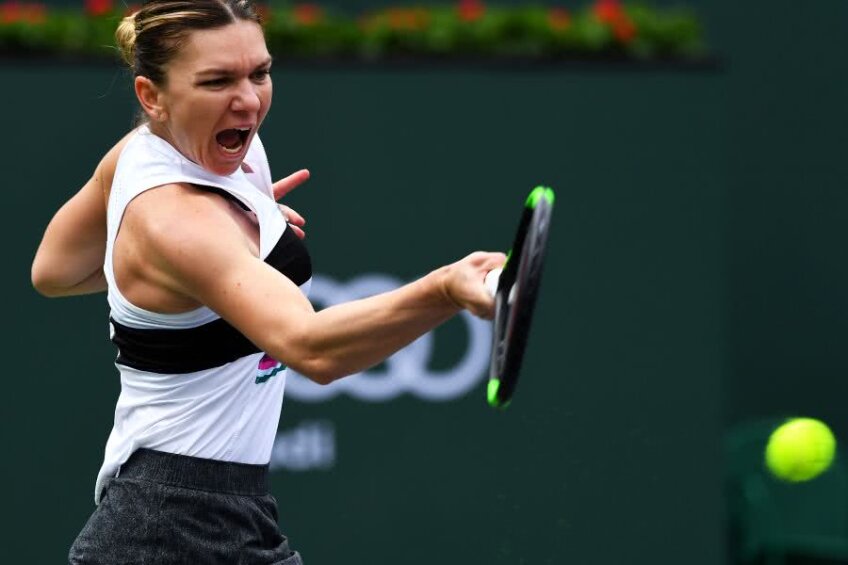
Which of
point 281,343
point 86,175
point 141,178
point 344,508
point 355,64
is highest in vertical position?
point 355,64

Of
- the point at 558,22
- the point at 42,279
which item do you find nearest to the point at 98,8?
the point at 558,22

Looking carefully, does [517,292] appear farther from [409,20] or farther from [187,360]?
[409,20]

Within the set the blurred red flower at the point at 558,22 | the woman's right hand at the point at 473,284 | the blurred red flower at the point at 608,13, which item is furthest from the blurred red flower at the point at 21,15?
the woman's right hand at the point at 473,284

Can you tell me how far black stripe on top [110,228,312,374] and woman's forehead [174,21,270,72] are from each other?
12.8 inches

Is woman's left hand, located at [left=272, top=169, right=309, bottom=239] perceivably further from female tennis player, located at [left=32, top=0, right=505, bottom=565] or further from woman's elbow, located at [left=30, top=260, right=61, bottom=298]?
woman's elbow, located at [left=30, top=260, right=61, bottom=298]

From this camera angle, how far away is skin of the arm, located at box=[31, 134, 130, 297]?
3.16 metres

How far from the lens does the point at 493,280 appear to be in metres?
2.33

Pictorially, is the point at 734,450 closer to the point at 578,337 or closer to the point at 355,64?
the point at 578,337

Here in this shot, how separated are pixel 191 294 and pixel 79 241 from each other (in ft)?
2.09

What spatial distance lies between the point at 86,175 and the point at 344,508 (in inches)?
54.7

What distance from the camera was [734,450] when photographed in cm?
634

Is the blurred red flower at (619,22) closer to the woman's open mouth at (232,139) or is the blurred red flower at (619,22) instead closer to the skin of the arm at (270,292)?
the woman's open mouth at (232,139)

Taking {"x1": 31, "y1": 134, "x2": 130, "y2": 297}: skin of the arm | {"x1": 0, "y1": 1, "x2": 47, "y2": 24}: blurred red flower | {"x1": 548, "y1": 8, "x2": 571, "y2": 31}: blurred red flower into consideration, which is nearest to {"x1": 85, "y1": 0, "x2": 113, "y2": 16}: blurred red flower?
{"x1": 0, "y1": 1, "x2": 47, "y2": 24}: blurred red flower

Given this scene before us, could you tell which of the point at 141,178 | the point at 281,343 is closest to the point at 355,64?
the point at 141,178
